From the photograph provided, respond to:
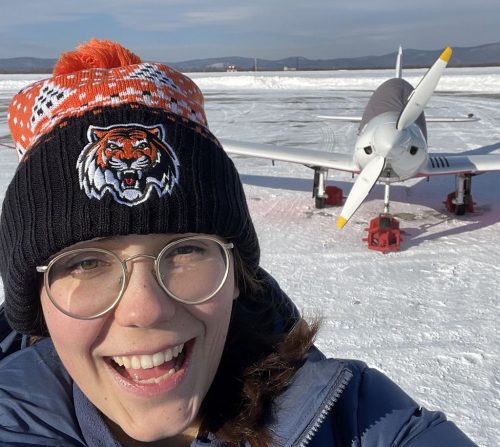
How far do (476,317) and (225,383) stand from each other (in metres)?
3.36

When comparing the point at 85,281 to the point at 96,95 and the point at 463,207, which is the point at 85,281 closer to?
the point at 96,95

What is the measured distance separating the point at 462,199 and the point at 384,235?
208 cm

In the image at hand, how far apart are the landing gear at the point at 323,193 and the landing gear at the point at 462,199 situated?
163cm

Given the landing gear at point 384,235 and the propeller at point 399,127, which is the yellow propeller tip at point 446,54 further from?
the landing gear at point 384,235

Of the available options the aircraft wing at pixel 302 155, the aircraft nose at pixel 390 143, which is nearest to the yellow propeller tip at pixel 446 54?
the aircraft nose at pixel 390 143

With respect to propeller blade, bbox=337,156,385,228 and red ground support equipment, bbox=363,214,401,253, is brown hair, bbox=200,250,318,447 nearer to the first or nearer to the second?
red ground support equipment, bbox=363,214,401,253

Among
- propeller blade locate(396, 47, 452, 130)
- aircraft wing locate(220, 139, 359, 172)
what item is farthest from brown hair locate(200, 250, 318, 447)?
aircraft wing locate(220, 139, 359, 172)

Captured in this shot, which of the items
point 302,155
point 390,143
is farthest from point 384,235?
point 302,155

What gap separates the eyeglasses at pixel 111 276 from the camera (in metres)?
1.05

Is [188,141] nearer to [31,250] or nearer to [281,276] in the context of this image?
[31,250]

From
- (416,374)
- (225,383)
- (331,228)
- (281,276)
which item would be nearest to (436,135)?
(331,228)

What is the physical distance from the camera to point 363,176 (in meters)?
5.95

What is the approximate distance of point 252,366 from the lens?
137 cm

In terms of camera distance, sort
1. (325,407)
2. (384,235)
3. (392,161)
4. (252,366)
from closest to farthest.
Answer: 1. (325,407)
2. (252,366)
3. (384,235)
4. (392,161)
